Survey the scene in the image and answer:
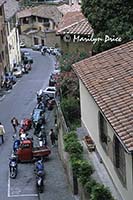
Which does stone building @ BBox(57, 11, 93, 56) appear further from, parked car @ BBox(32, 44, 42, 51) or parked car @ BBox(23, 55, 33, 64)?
parked car @ BBox(32, 44, 42, 51)

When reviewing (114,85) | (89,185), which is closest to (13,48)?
(114,85)

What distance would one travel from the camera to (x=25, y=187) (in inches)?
1273

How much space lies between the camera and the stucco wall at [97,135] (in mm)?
19906

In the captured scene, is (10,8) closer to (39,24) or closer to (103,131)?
(39,24)

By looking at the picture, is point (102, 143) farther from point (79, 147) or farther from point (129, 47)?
point (129, 47)

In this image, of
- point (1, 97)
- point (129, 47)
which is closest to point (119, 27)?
point (129, 47)

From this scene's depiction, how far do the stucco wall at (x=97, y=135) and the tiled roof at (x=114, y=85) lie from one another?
2.95 ft

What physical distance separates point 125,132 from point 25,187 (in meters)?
14.5

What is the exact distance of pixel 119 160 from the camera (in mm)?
21594

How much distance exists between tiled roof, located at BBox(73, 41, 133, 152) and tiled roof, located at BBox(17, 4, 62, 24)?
6684 cm

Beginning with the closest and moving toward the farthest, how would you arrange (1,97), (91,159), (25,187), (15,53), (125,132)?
(125,132), (91,159), (25,187), (1,97), (15,53)

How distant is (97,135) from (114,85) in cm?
326

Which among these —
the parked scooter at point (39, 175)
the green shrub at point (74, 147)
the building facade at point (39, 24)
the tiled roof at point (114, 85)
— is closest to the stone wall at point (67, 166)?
the parked scooter at point (39, 175)

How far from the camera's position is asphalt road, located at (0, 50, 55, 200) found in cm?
3181
